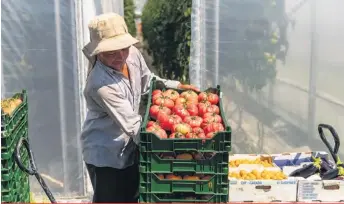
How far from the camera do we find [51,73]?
5.15m

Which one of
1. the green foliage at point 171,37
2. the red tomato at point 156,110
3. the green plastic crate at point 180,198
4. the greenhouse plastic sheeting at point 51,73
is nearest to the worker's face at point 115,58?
the red tomato at point 156,110

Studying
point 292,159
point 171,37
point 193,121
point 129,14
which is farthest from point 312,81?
point 129,14

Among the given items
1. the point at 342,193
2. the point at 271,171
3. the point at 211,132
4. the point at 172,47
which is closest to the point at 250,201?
the point at 271,171

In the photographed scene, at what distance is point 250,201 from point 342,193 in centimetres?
73

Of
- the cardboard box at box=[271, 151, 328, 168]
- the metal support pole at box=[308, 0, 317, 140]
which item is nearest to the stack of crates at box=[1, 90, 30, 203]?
the cardboard box at box=[271, 151, 328, 168]

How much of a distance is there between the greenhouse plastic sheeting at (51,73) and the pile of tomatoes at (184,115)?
1.82 metres

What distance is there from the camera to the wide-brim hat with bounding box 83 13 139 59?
3074 millimetres

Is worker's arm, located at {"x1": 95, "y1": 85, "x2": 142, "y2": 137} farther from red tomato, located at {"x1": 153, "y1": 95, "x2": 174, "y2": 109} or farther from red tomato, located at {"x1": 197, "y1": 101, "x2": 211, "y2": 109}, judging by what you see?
red tomato, located at {"x1": 197, "y1": 101, "x2": 211, "y2": 109}

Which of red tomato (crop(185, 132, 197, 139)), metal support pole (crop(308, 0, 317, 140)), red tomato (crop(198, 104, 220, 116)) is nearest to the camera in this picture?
red tomato (crop(185, 132, 197, 139))

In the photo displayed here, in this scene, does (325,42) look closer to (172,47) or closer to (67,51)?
(67,51)

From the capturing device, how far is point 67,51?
16.8 ft

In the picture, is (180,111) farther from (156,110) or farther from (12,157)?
(12,157)

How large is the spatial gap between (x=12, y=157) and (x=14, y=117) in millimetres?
275

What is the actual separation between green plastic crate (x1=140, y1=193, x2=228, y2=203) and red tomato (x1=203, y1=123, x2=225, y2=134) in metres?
0.37
